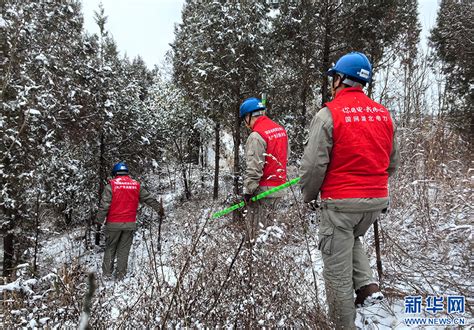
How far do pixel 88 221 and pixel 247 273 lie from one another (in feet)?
37.7

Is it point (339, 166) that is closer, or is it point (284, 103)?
point (339, 166)

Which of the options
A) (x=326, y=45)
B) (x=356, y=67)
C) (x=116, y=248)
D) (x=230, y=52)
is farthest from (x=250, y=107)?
(x=326, y=45)

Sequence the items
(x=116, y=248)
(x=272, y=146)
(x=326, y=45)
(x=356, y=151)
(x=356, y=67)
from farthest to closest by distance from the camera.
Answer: (x=326, y=45) → (x=116, y=248) → (x=272, y=146) → (x=356, y=67) → (x=356, y=151)

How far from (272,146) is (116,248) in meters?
4.45

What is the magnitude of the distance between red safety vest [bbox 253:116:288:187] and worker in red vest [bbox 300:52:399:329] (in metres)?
1.99

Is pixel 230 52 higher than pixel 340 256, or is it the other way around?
pixel 230 52

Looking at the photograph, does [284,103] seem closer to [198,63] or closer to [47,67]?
[198,63]

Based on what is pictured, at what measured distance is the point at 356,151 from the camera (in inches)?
95.7

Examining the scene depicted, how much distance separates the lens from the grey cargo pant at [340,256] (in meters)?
2.41

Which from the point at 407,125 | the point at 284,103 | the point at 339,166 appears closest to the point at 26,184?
the point at 339,166

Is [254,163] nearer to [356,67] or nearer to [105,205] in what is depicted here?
[356,67]

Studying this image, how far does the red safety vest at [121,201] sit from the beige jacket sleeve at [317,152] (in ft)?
17.2

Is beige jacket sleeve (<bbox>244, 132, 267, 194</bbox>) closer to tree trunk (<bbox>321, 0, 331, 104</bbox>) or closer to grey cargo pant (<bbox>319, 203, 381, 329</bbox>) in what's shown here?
grey cargo pant (<bbox>319, 203, 381, 329</bbox>)

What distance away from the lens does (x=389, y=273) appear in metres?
3.52
